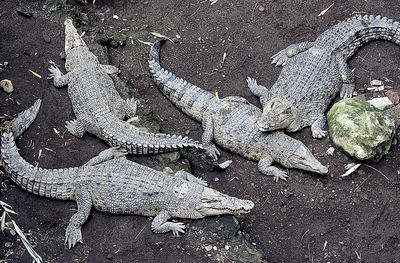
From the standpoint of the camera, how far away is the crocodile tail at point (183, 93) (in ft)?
20.4

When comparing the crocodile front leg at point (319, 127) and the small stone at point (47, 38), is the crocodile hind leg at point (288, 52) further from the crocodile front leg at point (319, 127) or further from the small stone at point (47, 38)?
the small stone at point (47, 38)

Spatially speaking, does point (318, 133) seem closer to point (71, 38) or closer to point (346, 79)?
point (346, 79)

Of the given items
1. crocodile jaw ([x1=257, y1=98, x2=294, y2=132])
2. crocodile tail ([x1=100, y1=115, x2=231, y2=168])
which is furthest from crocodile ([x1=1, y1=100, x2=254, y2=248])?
crocodile jaw ([x1=257, y1=98, x2=294, y2=132])

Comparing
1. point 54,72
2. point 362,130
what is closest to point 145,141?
point 54,72

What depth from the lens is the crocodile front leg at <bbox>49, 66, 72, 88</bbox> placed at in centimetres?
630

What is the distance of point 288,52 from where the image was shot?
661cm

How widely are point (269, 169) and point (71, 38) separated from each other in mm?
3072

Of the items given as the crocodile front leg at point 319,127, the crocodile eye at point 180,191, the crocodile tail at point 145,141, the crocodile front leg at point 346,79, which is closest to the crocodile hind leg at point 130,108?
the crocodile tail at point 145,141

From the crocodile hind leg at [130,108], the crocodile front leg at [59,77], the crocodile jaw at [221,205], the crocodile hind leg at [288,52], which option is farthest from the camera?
the crocodile hind leg at [288,52]

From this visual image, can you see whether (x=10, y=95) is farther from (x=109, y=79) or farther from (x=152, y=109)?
(x=152, y=109)

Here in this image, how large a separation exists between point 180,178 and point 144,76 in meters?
1.69

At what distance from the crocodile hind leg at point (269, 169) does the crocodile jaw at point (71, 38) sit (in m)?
2.80

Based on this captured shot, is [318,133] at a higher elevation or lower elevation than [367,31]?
lower

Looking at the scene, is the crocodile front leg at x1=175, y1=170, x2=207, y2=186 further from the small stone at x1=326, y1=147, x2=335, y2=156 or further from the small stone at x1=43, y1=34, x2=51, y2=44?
the small stone at x1=43, y1=34, x2=51, y2=44
